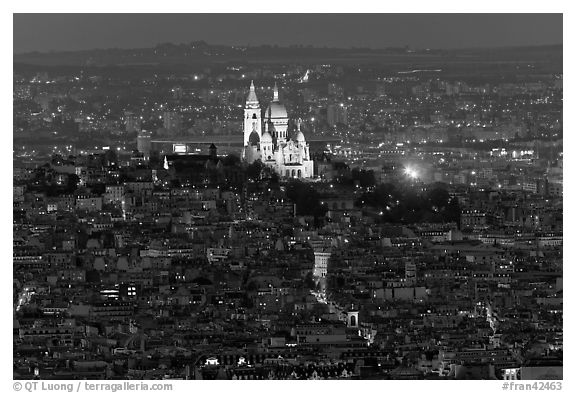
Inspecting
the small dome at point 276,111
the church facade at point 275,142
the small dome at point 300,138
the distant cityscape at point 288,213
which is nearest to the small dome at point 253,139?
the church facade at point 275,142

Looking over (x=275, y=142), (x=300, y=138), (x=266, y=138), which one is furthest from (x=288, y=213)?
(x=266, y=138)

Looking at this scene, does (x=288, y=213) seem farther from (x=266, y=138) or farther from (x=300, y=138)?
(x=266, y=138)

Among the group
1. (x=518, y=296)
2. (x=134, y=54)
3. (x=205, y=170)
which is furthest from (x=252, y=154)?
(x=518, y=296)

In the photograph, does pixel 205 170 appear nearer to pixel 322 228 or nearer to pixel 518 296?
pixel 322 228

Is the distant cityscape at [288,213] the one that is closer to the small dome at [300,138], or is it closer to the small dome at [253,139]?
the small dome at [300,138]

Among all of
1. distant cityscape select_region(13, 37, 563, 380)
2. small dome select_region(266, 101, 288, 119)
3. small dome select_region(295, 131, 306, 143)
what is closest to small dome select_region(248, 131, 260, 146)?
distant cityscape select_region(13, 37, 563, 380)

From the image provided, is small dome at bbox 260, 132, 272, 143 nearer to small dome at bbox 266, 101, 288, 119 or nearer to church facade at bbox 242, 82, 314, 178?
church facade at bbox 242, 82, 314, 178

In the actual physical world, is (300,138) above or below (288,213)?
above
